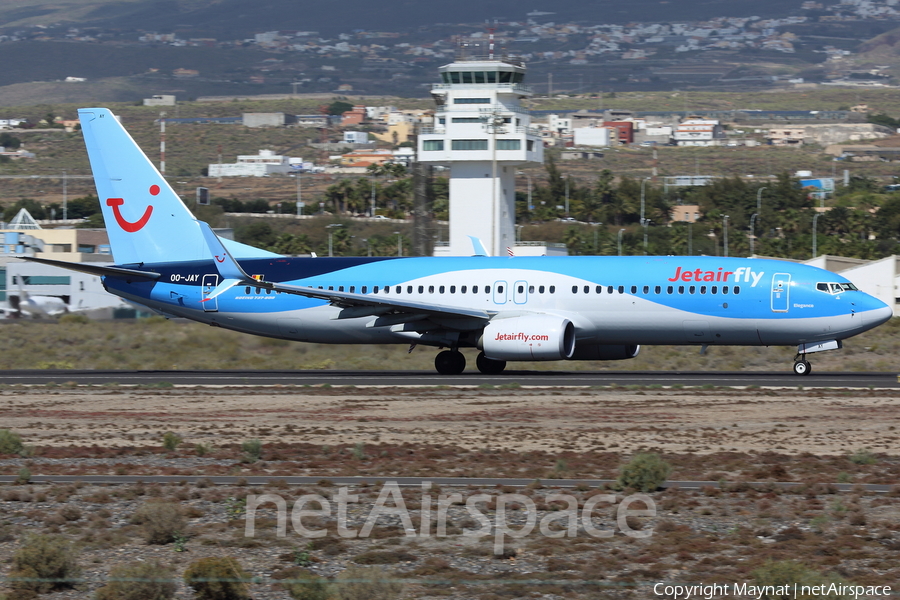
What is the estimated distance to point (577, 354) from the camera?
3431 cm

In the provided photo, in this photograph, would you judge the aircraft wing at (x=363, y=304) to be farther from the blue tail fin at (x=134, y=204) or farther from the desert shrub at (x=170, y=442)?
the desert shrub at (x=170, y=442)

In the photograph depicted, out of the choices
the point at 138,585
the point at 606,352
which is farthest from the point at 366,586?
the point at 606,352

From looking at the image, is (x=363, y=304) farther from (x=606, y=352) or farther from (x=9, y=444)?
(x=9, y=444)

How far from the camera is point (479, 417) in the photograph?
946 inches

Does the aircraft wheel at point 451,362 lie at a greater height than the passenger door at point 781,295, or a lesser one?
lesser

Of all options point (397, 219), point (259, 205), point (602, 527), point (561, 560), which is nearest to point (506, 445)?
point (602, 527)

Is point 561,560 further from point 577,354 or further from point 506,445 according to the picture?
point 577,354

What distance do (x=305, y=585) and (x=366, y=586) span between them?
2.50ft

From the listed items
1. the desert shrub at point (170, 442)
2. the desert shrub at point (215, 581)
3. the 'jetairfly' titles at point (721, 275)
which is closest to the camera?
the desert shrub at point (215, 581)

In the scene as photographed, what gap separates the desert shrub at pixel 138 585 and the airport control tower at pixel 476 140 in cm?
5984

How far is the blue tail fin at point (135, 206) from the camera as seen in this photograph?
36.7 metres
